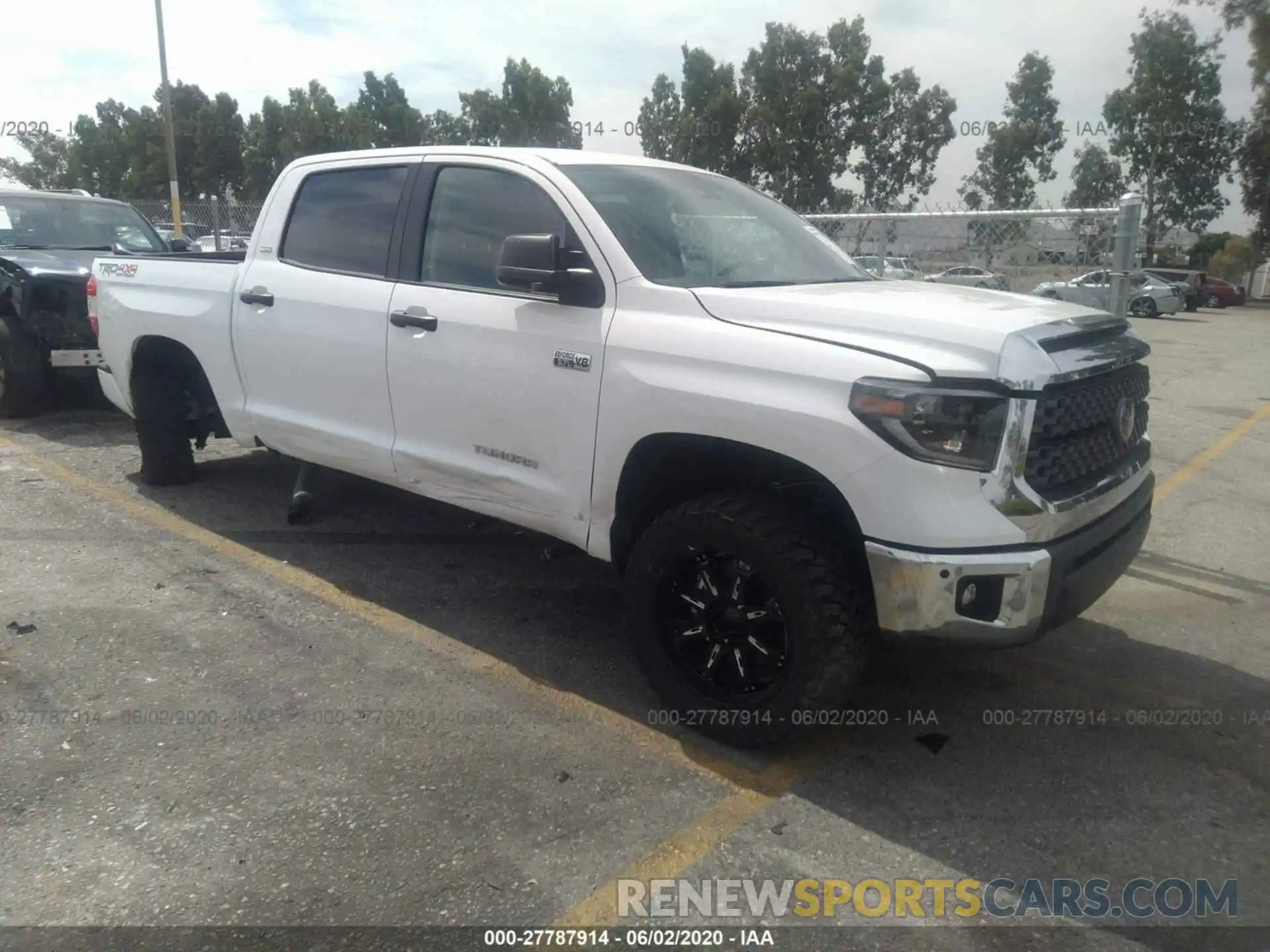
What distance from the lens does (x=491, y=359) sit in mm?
3738

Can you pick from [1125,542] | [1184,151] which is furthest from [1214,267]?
[1125,542]

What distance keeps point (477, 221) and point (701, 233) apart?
3.01ft

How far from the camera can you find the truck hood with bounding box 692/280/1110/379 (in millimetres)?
2832

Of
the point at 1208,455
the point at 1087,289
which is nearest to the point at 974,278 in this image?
the point at 1087,289

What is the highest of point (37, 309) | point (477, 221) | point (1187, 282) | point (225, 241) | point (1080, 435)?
point (477, 221)

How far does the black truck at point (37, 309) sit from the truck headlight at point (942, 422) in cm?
638

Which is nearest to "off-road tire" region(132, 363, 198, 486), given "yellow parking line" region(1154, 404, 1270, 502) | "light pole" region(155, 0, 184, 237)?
"yellow parking line" region(1154, 404, 1270, 502)

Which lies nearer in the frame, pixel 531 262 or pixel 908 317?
pixel 908 317

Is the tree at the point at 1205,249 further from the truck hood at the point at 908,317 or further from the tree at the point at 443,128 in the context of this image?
the truck hood at the point at 908,317

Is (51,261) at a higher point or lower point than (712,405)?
lower

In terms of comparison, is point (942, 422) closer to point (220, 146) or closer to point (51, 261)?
point (51, 261)

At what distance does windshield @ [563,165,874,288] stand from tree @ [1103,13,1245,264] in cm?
4530

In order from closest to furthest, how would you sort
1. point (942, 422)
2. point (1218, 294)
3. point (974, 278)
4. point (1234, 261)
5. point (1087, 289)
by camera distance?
1. point (942, 422)
2. point (1087, 289)
3. point (974, 278)
4. point (1218, 294)
5. point (1234, 261)

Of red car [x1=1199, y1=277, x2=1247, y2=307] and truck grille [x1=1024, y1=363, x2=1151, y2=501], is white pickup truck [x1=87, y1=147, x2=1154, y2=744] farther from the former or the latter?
red car [x1=1199, y1=277, x2=1247, y2=307]
